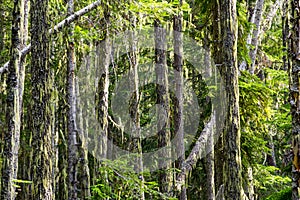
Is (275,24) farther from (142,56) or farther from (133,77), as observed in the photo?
(133,77)

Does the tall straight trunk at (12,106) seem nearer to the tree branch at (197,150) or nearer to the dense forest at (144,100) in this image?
the dense forest at (144,100)

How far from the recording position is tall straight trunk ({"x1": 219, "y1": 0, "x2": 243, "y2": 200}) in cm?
574

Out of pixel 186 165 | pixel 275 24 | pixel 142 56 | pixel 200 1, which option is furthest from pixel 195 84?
pixel 275 24

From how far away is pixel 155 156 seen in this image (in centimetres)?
1227

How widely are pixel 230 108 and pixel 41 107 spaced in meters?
2.41

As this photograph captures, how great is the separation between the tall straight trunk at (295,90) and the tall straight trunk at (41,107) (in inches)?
95.9

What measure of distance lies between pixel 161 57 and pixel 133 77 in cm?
88

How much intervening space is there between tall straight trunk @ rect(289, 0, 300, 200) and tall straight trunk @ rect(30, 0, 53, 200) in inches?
95.9

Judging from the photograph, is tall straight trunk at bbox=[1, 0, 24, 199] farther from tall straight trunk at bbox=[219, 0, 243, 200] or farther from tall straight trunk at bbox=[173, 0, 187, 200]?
tall straight trunk at bbox=[173, 0, 187, 200]

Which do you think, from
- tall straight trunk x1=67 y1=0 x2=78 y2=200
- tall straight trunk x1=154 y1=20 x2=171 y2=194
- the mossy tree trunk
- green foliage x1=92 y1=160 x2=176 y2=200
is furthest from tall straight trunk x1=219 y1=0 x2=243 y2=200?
tall straight trunk x1=154 y1=20 x2=171 y2=194

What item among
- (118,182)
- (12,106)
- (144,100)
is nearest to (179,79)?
(144,100)

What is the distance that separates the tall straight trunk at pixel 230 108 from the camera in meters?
5.74

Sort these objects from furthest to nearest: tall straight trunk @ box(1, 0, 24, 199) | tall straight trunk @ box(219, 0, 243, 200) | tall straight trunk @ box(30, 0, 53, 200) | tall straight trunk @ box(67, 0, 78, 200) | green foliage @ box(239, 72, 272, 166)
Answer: tall straight trunk @ box(67, 0, 78, 200) < green foliage @ box(239, 72, 272, 166) < tall straight trunk @ box(219, 0, 243, 200) < tall straight trunk @ box(1, 0, 24, 199) < tall straight trunk @ box(30, 0, 53, 200)

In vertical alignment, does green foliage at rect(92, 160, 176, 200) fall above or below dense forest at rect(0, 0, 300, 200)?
below
